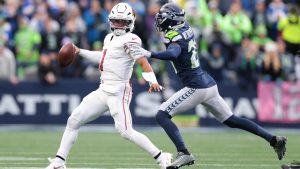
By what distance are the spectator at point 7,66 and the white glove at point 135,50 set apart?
8.28 meters

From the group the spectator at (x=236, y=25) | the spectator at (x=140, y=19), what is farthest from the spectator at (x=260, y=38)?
the spectator at (x=140, y=19)

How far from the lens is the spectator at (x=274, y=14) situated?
62.6 feet

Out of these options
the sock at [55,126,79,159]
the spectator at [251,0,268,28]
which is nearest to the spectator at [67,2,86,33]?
the spectator at [251,0,268,28]

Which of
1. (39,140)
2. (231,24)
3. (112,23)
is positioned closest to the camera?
(112,23)

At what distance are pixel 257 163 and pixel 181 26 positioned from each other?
187cm

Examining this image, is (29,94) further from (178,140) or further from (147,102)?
(178,140)

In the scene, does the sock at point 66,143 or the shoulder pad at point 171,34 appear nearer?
the sock at point 66,143

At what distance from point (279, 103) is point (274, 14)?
7.97 ft

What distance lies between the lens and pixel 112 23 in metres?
9.39

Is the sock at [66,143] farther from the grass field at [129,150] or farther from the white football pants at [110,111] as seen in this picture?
the grass field at [129,150]

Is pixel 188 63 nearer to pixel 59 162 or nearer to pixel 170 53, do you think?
pixel 170 53

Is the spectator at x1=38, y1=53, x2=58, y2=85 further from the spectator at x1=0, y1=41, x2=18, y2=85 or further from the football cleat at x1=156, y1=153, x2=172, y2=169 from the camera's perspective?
the football cleat at x1=156, y1=153, x2=172, y2=169

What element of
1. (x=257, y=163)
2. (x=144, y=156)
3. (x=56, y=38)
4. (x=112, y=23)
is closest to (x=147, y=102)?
(x=56, y=38)

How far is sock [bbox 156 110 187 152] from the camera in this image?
31.2ft
